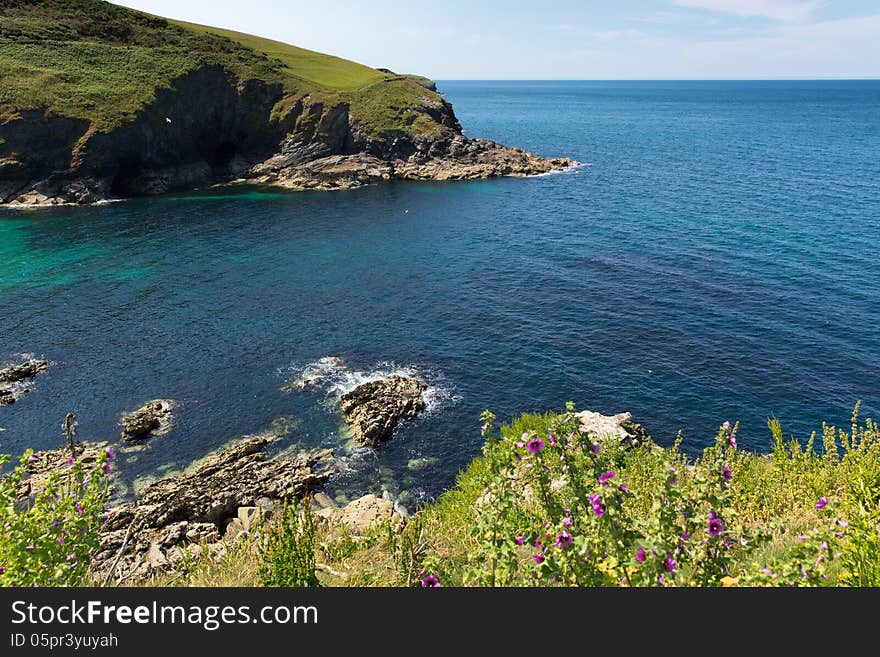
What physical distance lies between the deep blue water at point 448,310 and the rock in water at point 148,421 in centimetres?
106

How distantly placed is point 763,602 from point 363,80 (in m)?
160

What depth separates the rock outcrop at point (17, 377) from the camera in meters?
39.9

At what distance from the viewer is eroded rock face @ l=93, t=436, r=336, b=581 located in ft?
85.4

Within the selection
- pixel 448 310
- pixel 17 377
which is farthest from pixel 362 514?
pixel 17 377

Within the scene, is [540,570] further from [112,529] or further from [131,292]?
[131,292]

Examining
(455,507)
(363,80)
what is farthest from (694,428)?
(363,80)

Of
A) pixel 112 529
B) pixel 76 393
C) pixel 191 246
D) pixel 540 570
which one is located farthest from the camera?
pixel 191 246

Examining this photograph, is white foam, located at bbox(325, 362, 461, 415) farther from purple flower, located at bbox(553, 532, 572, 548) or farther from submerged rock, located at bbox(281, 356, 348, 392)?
purple flower, located at bbox(553, 532, 572, 548)

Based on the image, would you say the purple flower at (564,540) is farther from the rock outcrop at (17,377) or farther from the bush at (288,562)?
the rock outcrop at (17,377)

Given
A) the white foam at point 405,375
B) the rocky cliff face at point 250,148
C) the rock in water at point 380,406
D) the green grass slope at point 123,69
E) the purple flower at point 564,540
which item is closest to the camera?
the purple flower at point 564,540

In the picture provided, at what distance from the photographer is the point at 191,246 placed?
7406cm

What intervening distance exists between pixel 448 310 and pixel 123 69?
103952 mm

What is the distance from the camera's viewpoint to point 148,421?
3706cm

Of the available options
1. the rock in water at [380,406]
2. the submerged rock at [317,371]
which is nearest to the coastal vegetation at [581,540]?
the rock in water at [380,406]
